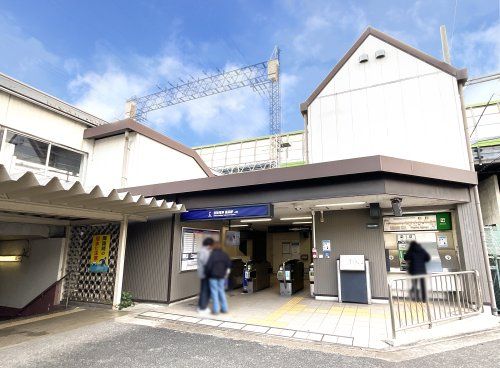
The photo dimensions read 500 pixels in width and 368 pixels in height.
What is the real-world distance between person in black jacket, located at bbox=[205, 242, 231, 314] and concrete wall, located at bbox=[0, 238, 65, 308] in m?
13.6

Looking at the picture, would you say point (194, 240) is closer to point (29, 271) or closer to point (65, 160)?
point (65, 160)

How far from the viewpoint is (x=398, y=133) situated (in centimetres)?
1128

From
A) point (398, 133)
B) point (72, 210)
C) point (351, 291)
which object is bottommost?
point (351, 291)

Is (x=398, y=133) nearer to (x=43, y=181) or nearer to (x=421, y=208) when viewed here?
(x=421, y=208)

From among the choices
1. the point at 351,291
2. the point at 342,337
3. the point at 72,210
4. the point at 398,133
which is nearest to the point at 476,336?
the point at 342,337

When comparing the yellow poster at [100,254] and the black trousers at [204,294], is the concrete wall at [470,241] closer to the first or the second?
the black trousers at [204,294]

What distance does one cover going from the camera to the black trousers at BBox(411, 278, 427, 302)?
60 centimetres

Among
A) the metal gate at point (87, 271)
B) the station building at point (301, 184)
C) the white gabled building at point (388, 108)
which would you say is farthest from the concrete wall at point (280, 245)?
the metal gate at point (87, 271)

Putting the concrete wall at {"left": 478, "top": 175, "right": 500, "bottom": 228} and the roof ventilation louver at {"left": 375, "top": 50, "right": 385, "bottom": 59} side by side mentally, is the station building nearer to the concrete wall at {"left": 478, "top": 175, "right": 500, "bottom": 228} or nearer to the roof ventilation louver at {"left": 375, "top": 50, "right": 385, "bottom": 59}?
the roof ventilation louver at {"left": 375, "top": 50, "right": 385, "bottom": 59}

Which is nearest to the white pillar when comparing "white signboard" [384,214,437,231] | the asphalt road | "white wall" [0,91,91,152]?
the asphalt road

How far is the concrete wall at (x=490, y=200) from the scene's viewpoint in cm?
1241

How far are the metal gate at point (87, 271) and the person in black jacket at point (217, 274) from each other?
1136 centimetres

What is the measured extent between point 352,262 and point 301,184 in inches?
143

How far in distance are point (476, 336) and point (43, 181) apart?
33.7 ft
